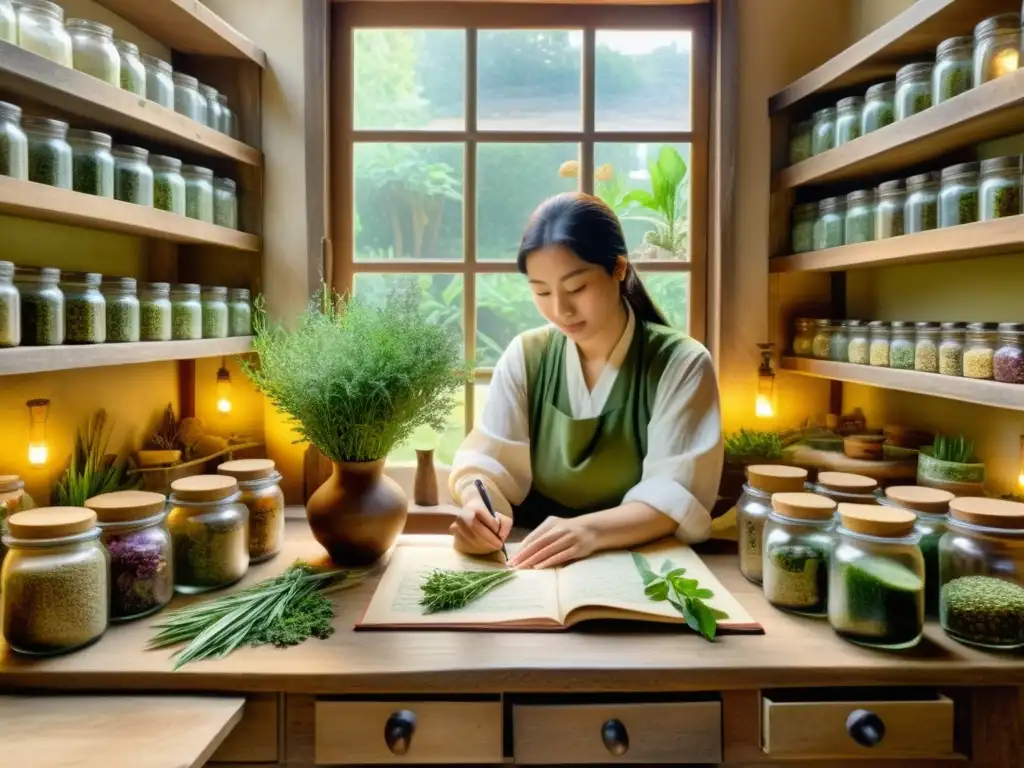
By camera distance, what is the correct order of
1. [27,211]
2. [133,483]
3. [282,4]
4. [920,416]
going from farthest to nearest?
[282,4] < [920,416] < [133,483] < [27,211]

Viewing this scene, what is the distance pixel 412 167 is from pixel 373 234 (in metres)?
0.23

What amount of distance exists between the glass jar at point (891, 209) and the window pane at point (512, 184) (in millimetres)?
823

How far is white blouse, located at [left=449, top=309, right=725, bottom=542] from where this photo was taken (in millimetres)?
1533

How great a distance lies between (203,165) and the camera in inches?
76.3

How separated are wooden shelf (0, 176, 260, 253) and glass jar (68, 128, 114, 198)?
4 cm

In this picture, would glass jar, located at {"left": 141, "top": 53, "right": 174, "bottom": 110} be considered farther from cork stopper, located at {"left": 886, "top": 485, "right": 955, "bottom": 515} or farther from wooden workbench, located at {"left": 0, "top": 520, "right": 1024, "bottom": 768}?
cork stopper, located at {"left": 886, "top": 485, "right": 955, "bottom": 515}

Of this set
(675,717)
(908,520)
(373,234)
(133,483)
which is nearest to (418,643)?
(675,717)

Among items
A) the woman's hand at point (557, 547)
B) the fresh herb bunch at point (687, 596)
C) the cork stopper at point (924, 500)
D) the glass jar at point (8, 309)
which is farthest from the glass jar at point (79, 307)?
the cork stopper at point (924, 500)

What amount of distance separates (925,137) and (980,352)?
45cm

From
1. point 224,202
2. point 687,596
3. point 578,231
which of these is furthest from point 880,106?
point 224,202

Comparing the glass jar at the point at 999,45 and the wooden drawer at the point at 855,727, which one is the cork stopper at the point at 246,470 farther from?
the glass jar at the point at 999,45

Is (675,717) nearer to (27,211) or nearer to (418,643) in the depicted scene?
(418,643)

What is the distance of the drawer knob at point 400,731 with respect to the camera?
3.59ft

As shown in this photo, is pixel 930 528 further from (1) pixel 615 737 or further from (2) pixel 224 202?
(2) pixel 224 202
